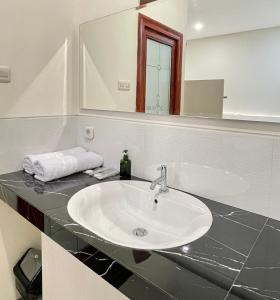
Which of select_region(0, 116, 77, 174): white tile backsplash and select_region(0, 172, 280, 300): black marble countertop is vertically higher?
select_region(0, 116, 77, 174): white tile backsplash

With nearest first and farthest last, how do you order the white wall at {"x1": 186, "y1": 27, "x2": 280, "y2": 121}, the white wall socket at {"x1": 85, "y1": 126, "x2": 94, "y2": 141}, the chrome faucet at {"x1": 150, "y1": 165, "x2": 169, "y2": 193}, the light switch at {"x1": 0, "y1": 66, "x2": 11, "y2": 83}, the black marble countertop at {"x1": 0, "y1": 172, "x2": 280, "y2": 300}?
the black marble countertop at {"x1": 0, "y1": 172, "x2": 280, "y2": 300}, the white wall at {"x1": 186, "y1": 27, "x2": 280, "y2": 121}, the chrome faucet at {"x1": 150, "y1": 165, "x2": 169, "y2": 193}, the light switch at {"x1": 0, "y1": 66, "x2": 11, "y2": 83}, the white wall socket at {"x1": 85, "y1": 126, "x2": 94, "y2": 141}

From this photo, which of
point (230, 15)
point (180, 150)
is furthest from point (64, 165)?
point (230, 15)

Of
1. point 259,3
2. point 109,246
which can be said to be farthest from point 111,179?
point 259,3

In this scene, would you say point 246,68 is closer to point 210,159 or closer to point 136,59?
point 210,159

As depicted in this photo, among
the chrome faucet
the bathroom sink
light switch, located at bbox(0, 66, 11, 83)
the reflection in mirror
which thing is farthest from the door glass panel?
light switch, located at bbox(0, 66, 11, 83)

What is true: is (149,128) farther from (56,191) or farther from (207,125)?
(56,191)

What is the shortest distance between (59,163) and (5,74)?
20.3 inches

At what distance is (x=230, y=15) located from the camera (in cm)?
96

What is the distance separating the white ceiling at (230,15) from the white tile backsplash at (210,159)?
1.26ft

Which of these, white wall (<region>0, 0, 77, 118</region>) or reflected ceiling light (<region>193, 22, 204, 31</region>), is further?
white wall (<region>0, 0, 77, 118</region>)

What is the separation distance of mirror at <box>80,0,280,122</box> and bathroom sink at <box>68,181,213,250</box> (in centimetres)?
38

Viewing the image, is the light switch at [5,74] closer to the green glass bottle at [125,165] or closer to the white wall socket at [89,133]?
the white wall socket at [89,133]

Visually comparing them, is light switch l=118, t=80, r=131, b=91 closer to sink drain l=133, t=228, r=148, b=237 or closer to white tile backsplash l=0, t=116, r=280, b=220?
white tile backsplash l=0, t=116, r=280, b=220

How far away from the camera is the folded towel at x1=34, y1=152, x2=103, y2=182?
1284mm
